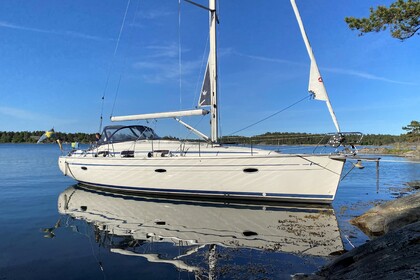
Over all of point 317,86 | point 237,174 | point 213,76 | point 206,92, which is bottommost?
point 237,174

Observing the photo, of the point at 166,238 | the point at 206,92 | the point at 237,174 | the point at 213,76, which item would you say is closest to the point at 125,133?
the point at 206,92

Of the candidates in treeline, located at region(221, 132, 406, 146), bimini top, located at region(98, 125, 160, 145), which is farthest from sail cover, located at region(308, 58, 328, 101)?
bimini top, located at region(98, 125, 160, 145)

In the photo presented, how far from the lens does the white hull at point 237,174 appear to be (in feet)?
38.3

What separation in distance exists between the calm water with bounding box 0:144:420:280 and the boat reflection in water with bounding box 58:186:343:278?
2 cm

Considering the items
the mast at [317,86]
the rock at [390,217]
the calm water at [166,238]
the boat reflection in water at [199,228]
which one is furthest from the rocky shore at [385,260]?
the mast at [317,86]

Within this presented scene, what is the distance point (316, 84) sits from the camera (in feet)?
37.9

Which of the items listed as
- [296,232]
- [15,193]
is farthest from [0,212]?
[296,232]

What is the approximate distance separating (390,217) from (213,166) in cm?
614

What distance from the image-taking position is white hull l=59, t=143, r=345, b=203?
1166 cm

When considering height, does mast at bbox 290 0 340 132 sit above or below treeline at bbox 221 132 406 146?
above

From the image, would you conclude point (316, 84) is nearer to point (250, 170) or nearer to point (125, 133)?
point (250, 170)

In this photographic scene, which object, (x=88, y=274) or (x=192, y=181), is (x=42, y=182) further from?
(x=88, y=274)

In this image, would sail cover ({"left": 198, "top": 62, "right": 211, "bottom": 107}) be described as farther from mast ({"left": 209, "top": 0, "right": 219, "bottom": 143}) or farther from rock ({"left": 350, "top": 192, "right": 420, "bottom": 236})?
rock ({"left": 350, "top": 192, "right": 420, "bottom": 236})

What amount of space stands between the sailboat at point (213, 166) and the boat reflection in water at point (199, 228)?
59 centimetres
